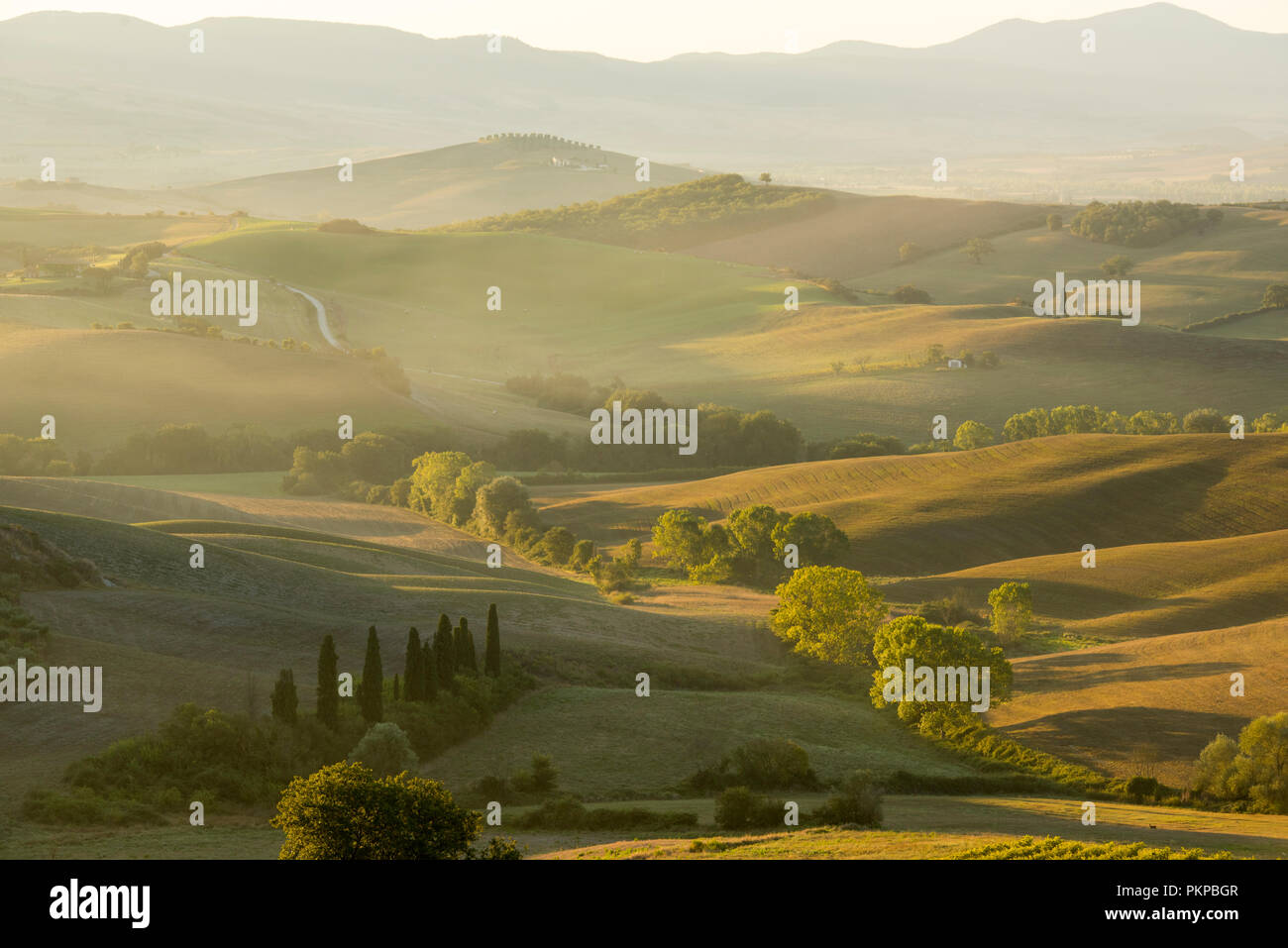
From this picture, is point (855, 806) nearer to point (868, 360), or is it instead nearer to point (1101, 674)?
point (1101, 674)

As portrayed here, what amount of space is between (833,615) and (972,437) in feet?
207

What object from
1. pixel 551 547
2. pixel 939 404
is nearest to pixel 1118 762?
pixel 551 547

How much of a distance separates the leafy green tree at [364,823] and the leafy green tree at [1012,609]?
43.1 m

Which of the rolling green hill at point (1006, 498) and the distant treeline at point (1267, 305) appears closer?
the rolling green hill at point (1006, 498)

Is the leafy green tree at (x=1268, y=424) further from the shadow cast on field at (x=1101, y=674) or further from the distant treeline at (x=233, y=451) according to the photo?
the distant treeline at (x=233, y=451)

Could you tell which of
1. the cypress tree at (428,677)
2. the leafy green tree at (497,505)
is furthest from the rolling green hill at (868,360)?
the cypress tree at (428,677)

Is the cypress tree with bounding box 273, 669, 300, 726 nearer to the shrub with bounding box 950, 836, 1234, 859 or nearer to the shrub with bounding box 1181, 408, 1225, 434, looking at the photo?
the shrub with bounding box 950, 836, 1234, 859

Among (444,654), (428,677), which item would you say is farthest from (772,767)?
(444,654)

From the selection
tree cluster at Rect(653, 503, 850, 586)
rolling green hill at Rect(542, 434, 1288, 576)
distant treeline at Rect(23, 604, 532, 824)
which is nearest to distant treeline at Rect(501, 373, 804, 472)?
rolling green hill at Rect(542, 434, 1288, 576)

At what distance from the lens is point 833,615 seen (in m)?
64.8

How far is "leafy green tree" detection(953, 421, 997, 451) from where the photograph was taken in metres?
123

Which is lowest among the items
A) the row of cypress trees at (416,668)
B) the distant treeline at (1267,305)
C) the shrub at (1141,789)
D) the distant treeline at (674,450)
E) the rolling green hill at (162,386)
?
the shrub at (1141,789)

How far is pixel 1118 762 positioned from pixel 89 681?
3629 centimetres

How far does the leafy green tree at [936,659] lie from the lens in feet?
179
